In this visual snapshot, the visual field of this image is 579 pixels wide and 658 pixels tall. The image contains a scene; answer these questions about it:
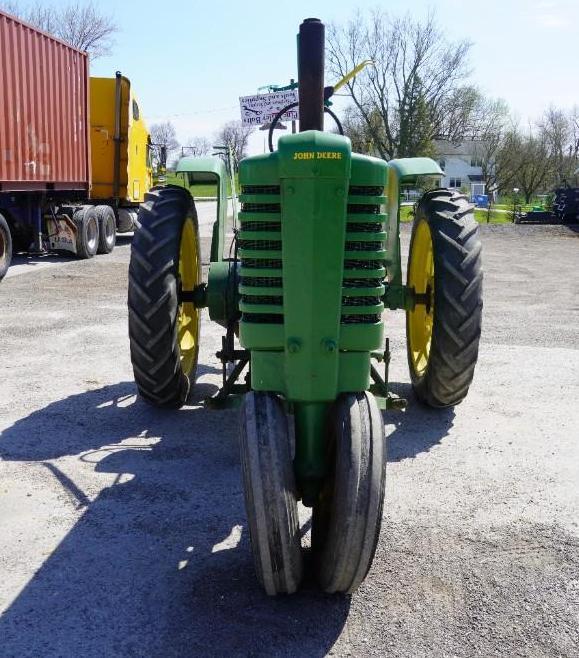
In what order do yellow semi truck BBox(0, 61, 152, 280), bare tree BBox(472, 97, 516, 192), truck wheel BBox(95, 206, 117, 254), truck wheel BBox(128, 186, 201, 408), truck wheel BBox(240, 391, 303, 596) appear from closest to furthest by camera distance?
truck wheel BBox(240, 391, 303, 596)
truck wheel BBox(128, 186, 201, 408)
yellow semi truck BBox(0, 61, 152, 280)
truck wheel BBox(95, 206, 117, 254)
bare tree BBox(472, 97, 516, 192)

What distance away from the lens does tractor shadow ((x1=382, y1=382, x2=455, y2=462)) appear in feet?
15.3

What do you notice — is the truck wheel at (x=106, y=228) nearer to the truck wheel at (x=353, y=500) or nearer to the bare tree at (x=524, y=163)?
the truck wheel at (x=353, y=500)

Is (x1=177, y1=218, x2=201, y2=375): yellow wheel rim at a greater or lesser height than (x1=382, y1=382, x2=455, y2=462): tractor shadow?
greater

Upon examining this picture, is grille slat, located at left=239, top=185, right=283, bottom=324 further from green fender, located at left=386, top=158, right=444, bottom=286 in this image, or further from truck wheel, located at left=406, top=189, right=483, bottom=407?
green fender, located at left=386, top=158, right=444, bottom=286

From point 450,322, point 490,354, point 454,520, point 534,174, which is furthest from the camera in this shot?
point 534,174

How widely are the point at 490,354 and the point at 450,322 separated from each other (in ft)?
8.21

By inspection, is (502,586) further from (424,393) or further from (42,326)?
(42,326)

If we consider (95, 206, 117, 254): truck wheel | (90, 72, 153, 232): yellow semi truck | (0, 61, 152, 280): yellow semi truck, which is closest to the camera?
(0, 61, 152, 280): yellow semi truck

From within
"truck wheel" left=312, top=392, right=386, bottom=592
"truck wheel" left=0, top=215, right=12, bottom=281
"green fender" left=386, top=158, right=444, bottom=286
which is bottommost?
"truck wheel" left=312, top=392, right=386, bottom=592

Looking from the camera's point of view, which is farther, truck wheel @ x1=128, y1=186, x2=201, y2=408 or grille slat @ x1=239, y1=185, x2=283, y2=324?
truck wheel @ x1=128, y1=186, x2=201, y2=408

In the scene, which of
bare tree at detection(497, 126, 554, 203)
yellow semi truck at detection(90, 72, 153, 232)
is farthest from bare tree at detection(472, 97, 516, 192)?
yellow semi truck at detection(90, 72, 153, 232)

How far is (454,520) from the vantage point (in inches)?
147

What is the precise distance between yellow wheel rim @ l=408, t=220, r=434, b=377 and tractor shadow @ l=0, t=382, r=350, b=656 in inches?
64.6

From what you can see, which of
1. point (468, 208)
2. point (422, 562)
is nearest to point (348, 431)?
point (422, 562)
